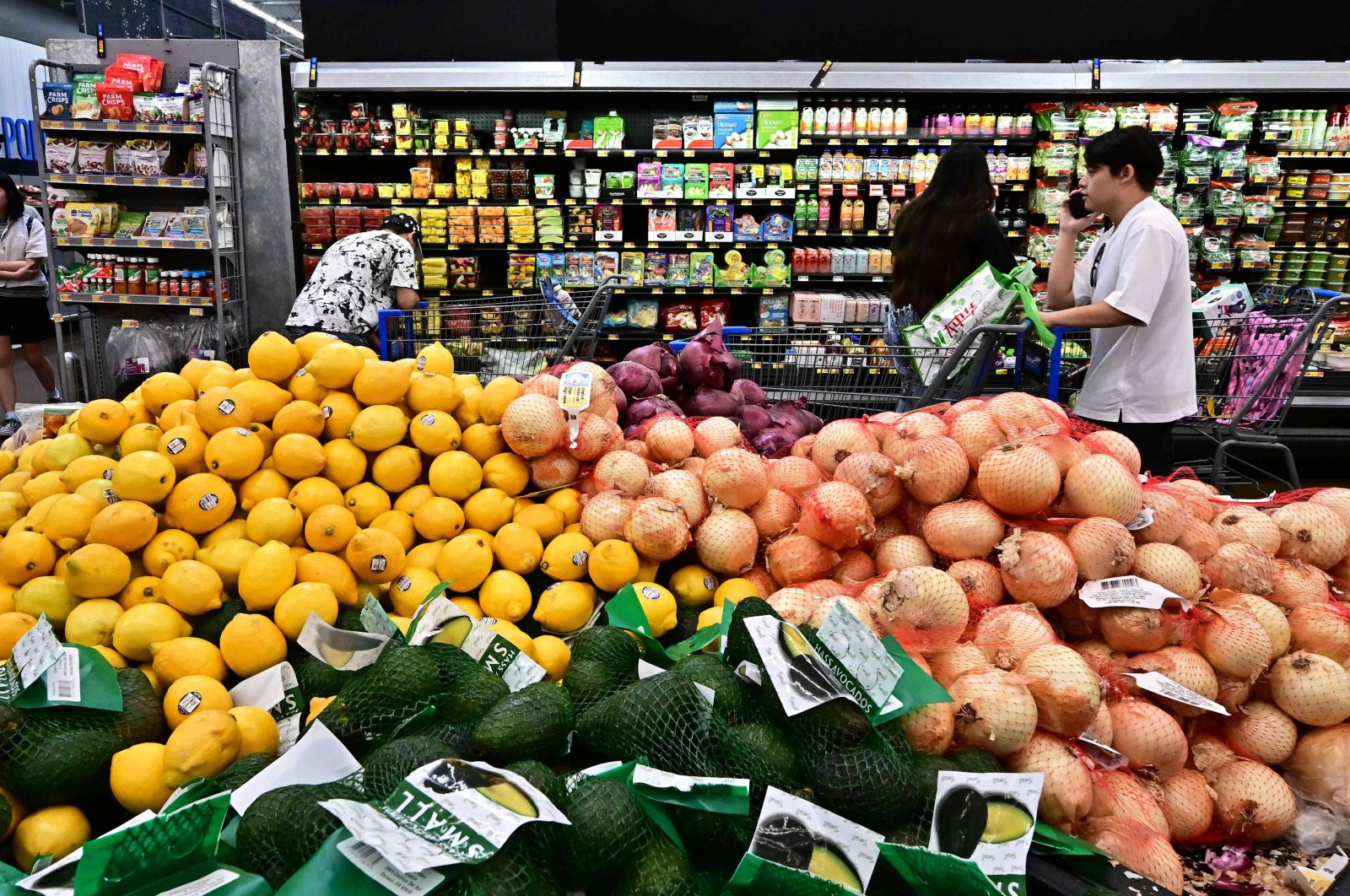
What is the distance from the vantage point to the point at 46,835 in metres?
1.27

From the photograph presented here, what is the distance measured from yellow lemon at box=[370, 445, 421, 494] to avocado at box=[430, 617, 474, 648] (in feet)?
1.81

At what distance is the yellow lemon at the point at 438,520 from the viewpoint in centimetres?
194

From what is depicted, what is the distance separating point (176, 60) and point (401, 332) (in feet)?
12.2

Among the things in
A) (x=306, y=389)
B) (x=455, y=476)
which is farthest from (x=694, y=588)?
(x=306, y=389)

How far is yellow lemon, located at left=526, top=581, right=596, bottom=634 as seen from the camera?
1810mm

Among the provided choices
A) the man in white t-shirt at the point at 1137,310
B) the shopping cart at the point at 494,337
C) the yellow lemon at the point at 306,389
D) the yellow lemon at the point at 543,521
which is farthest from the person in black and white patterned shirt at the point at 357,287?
the man in white t-shirt at the point at 1137,310

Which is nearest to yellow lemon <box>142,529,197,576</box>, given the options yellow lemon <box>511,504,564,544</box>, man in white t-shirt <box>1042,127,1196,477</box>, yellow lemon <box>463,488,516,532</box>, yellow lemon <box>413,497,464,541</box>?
yellow lemon <box>413,497,464,541</box>

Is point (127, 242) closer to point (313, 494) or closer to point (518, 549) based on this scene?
point (313, 494)

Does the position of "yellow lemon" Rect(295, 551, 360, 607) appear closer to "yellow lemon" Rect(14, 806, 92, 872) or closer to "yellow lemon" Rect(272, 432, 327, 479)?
"yellow lemon" Rect(272, 432, 327, 479)

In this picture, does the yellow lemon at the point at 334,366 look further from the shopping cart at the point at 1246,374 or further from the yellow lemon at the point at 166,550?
the shopping cart at the point at 1246,374

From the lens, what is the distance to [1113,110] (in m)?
6.22

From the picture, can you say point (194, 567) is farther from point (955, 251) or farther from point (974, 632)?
point (955, 251)

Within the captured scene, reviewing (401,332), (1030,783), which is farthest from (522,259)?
(1030,783)

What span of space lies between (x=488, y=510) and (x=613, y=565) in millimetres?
343
